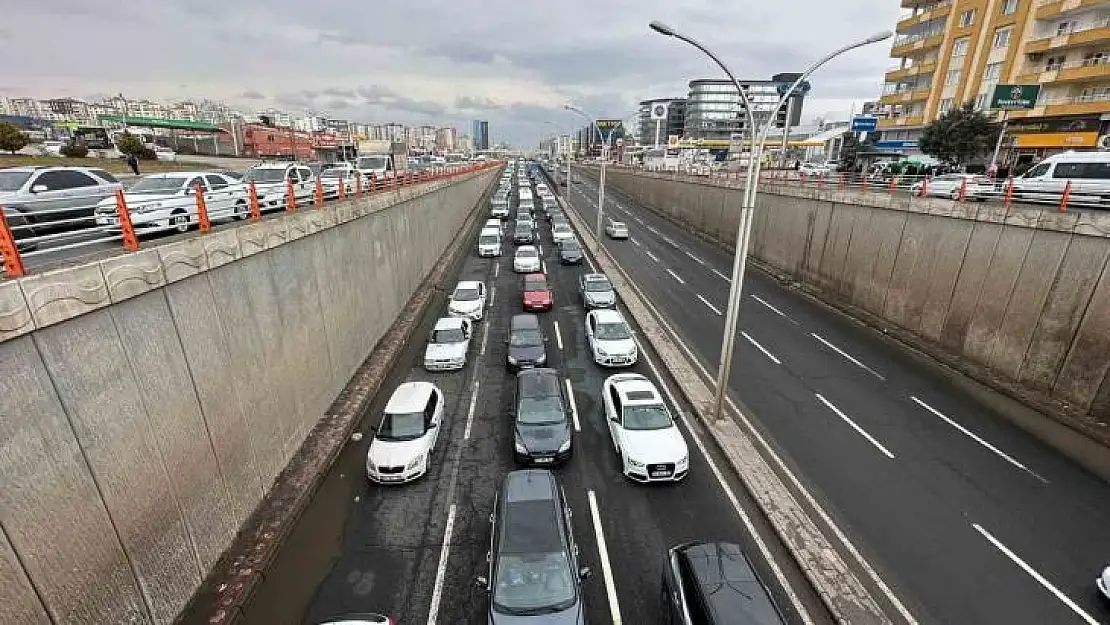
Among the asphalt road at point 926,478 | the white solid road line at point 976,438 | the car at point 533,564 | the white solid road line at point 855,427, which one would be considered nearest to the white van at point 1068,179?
the asphalt road at point 926,478

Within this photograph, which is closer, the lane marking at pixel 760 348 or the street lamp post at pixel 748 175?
the street lamp post at pixel 748 175

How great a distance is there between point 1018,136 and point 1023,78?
4.73 metres

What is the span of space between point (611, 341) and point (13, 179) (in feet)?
58.6

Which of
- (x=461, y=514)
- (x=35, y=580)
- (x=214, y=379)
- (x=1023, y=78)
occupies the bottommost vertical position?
(x=461, y=514)

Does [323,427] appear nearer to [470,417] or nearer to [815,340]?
[470,417]

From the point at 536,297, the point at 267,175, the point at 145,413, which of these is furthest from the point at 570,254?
the point at 145,413

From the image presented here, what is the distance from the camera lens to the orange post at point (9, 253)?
5.76 m

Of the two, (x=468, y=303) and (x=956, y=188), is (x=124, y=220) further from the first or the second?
(x=956, y=188)

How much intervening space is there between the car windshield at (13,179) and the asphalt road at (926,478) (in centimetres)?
2126

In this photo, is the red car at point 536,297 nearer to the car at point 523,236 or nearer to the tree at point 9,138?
the car at point 523,236

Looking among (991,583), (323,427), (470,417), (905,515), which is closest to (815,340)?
(905,515)

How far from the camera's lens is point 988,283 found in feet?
53.8

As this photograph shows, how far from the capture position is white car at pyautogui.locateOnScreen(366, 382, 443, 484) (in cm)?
1130

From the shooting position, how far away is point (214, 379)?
928 centimetres
